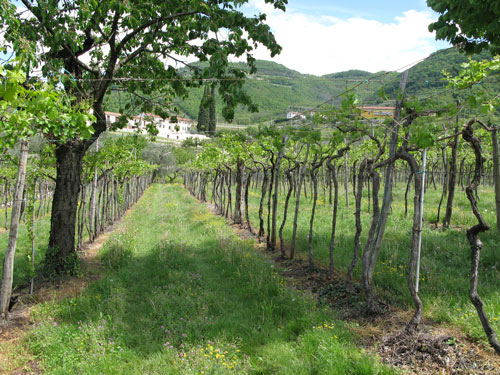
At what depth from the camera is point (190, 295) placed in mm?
6176

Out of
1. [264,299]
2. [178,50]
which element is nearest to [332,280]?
[264,299]

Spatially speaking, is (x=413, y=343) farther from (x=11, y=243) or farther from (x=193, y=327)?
(x=11, y=243)

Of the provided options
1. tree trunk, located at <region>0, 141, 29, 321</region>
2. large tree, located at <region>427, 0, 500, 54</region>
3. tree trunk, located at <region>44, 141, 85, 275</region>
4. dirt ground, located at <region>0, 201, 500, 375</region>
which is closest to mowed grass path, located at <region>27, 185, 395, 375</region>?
dirt ground, located at <region>0, 201, 500, 375</region>

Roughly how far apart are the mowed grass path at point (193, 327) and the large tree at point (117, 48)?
6.36ft

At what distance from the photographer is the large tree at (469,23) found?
18.0 feet

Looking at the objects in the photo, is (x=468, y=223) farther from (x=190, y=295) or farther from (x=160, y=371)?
(x=160, y=371)

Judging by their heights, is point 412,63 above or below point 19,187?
above

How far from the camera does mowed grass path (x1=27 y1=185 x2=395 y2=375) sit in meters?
3.95

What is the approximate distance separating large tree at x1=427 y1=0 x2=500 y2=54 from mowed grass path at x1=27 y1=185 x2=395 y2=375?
532 centimetres

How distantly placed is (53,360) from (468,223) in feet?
38.6

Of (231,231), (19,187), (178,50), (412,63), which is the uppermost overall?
(178,50)

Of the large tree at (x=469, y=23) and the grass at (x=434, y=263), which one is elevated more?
the large tree at (x=469, y=23)

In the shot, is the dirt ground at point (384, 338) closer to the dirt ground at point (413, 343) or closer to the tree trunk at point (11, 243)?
the dirt ground at point (413, 343)

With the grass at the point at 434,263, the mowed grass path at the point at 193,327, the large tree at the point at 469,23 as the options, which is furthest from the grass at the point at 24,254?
the large tree at the point at 469,23
